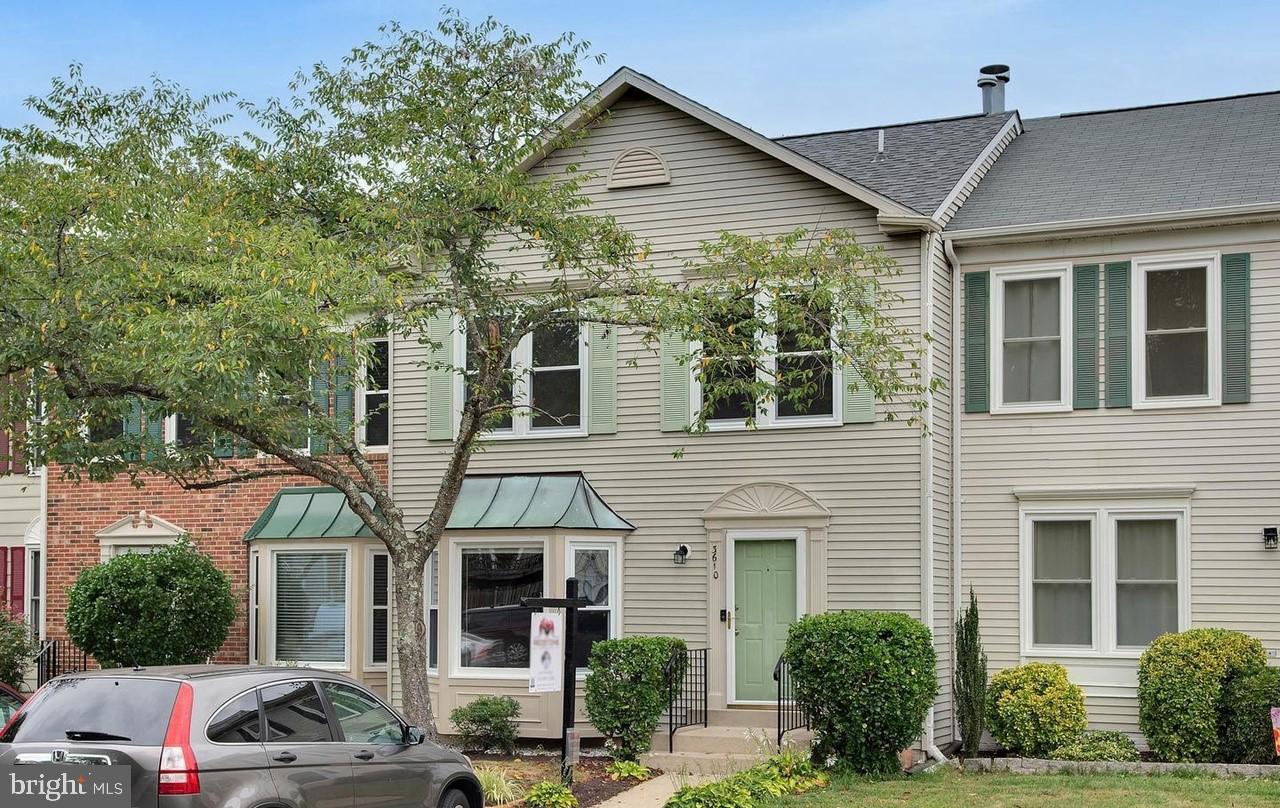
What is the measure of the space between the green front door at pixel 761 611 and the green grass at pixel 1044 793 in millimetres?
2721

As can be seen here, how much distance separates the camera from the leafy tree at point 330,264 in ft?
42.0

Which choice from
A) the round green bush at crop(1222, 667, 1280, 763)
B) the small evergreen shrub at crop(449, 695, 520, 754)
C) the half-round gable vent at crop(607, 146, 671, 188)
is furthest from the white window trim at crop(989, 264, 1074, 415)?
the small evergreen shrub at crop(449, 695, 520, 754)

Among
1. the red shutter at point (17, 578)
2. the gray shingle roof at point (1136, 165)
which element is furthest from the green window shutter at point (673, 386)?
the red shutter at point (17, 578)

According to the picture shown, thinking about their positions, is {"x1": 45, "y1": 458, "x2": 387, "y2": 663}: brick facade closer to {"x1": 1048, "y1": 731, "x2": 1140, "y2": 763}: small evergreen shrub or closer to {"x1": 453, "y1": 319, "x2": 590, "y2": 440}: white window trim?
{"x1": 453, "y1": 319, "x2": 590, "y2": 440}: white window trim

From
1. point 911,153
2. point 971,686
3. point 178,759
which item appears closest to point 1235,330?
point 971,686

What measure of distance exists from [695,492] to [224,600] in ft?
20.1

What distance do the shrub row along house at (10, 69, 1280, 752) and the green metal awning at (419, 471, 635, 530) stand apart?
0.04 m

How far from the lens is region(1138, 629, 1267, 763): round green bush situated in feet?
48.6

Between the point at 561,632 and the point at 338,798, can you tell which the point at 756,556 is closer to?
the point at 561,632

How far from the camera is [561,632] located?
13.8 m

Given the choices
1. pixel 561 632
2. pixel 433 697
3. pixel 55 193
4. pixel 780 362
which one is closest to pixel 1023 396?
pixel 780 362

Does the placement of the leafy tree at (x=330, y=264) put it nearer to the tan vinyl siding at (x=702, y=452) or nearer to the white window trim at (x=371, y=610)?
the tan vinyl siding at (x=702, y=452)

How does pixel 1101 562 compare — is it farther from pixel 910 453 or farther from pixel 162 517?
pixel 162 517

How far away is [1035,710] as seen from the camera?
15.7 meters
